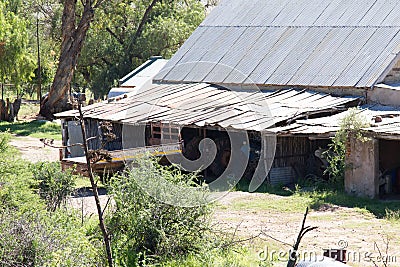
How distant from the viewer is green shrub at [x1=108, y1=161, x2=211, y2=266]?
1168 centimetres

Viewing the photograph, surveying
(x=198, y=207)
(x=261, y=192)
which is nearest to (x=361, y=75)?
(x=261, y=192)

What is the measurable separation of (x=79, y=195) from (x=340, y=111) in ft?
22.7

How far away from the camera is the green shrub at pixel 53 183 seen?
14959 millimetres

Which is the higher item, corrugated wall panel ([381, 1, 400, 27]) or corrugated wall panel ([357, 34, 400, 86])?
corrugated wall panel ([381, 1, 400, 27])

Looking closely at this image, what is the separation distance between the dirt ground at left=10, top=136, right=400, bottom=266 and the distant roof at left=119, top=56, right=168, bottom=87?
41.5 ft

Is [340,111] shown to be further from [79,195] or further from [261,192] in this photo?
[79,195]

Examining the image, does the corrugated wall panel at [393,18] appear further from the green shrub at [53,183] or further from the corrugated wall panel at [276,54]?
the green shrub at [53,183]

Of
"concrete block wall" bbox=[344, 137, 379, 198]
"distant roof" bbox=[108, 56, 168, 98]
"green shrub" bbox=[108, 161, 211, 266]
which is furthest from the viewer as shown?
"distant roof" bbox=[108, 56, 168, 98]

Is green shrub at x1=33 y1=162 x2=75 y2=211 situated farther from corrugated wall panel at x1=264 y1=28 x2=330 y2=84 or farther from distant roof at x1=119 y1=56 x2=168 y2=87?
distant roof at x1=119 y1=56 x2=168 y2=87

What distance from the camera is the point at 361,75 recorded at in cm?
2048

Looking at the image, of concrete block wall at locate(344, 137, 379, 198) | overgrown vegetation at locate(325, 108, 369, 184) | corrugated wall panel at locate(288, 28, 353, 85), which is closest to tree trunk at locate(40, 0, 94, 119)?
corrugated wall panel at locate(288, 28, 353, 85)

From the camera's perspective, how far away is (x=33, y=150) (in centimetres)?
2727

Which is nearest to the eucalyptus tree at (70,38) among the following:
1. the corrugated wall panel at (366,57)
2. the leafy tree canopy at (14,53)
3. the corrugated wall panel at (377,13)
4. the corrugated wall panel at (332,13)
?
the leafy tree canopy at (14,53)

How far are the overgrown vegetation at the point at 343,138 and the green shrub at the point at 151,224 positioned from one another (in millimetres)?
5767
